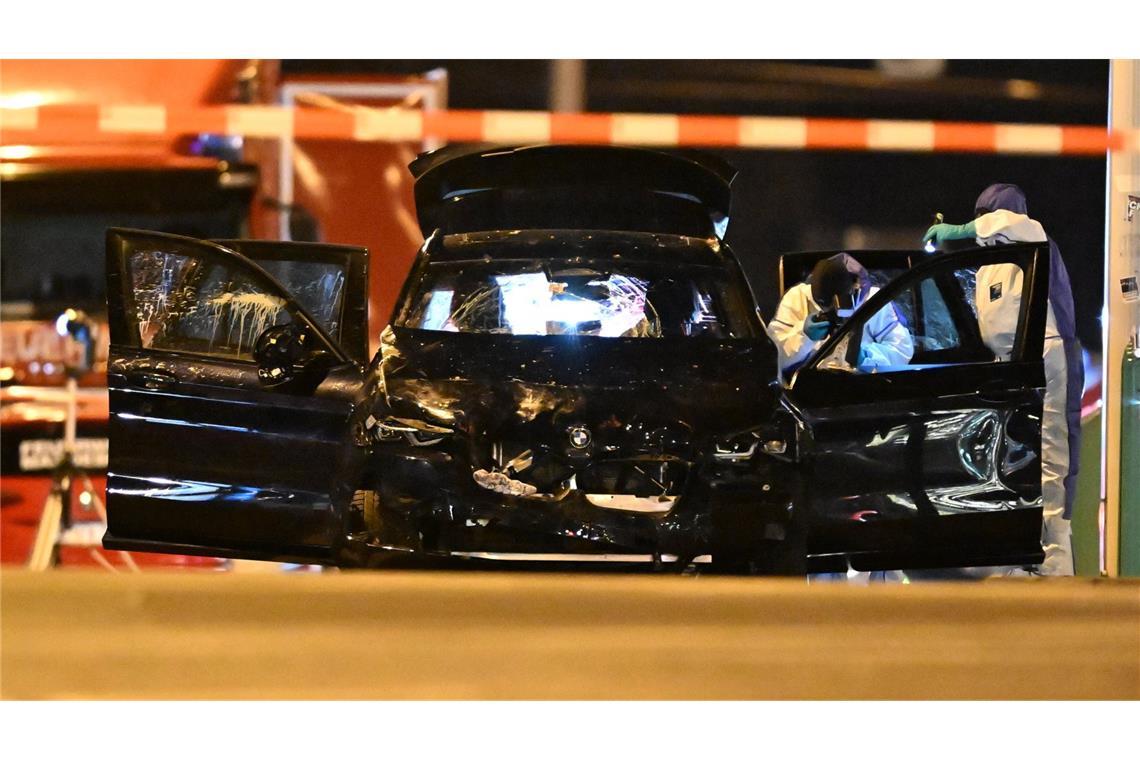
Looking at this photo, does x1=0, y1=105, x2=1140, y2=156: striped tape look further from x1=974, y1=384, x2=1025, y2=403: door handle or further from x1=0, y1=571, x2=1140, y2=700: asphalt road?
x1=0, y1=571, x2=1140, y2=700: asphalt road

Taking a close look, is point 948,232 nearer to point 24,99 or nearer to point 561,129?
point 561,129

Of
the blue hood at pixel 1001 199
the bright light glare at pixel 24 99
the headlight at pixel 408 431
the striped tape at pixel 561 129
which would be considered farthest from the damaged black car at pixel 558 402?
the bright light glare at pixel 24 99

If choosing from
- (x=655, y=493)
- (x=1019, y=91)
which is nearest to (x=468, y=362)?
(x=655, y=493)

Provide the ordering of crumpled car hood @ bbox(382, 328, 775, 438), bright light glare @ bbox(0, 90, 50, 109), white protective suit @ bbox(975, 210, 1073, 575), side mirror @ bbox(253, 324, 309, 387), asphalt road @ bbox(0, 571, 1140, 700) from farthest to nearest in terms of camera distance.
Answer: bright light glare @ bbox(0, 90, 50, 109)
white protective suit @ bbox(975, 210, 1073, 575)
side mirror @ bbox(253, 324, 309, 387)
crumpled car hood @ bbox(382, 328, 775, 438)
asphalt road @ bbox(0, 571, 1140, 700)

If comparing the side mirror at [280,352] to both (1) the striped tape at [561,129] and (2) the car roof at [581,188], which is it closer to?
(2) the car roof at [581,188]

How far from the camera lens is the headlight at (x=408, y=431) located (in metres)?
4.92

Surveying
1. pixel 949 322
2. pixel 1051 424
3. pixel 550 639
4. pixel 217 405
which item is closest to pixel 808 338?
pixel 949 322

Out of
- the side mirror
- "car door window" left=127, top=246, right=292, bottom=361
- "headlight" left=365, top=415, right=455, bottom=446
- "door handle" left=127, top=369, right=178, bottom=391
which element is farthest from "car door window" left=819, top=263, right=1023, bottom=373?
"door handle" left=127, top=369, right=178, bottom=391

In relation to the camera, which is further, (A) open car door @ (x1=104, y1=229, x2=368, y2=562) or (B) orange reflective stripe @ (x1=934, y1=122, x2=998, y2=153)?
(B) orange reflective stripe @ (x1=934, y1=122, x2=998, y2=153)

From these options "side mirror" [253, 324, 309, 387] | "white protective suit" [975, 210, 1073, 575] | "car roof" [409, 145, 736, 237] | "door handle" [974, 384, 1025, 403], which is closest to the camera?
"side mirror" [253, 324, 309, 387]

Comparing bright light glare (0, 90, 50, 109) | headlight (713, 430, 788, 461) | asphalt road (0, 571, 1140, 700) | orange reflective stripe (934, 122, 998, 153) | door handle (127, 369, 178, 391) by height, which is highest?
bright light glare (0, 90, 50, 109)

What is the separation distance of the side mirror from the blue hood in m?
3.14

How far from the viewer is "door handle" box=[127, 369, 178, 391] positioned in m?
5.62

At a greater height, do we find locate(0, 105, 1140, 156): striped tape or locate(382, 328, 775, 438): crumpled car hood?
locate(0, 105, 1140, 156): striped tape
